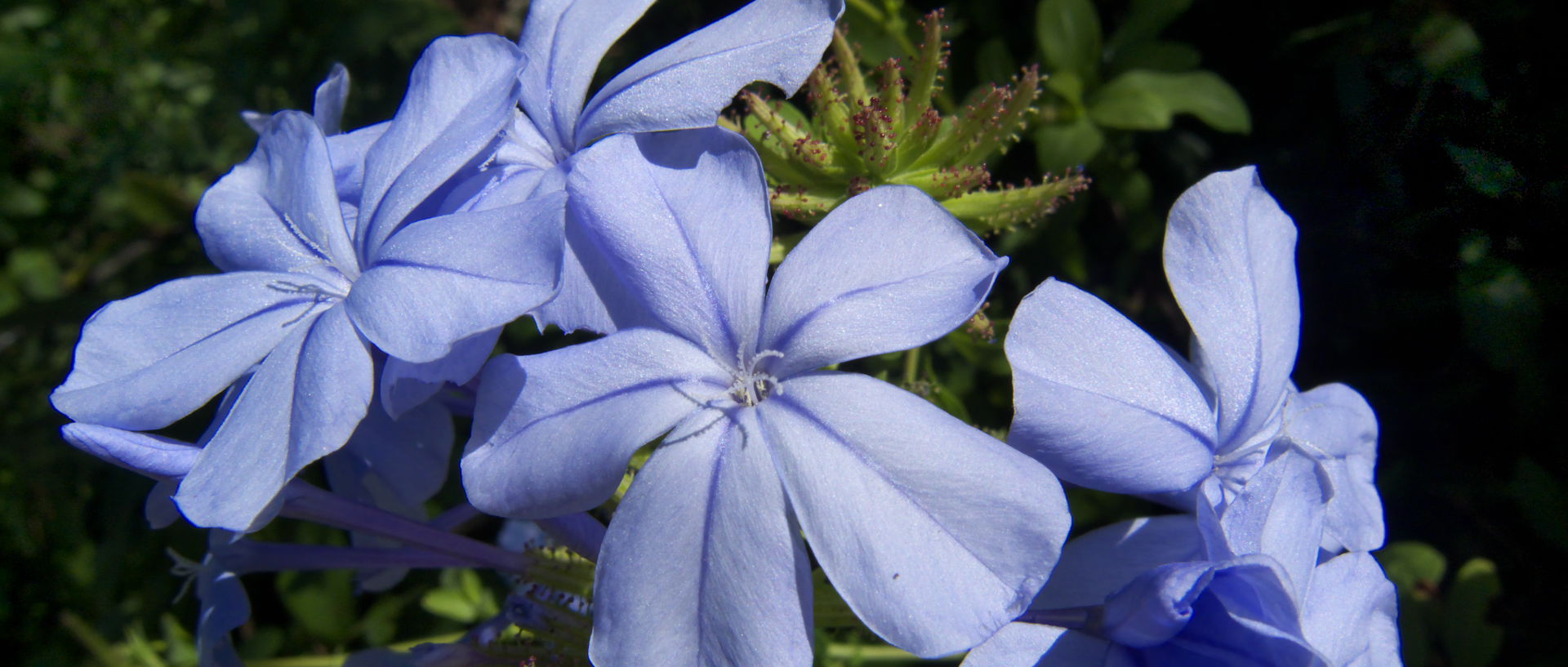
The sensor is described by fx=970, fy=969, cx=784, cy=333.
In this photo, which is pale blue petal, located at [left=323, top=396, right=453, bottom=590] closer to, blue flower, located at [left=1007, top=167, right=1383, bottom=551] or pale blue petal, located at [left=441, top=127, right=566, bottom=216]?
pale blue petal, located at [left=441, top=127, right=566, bottom=216]

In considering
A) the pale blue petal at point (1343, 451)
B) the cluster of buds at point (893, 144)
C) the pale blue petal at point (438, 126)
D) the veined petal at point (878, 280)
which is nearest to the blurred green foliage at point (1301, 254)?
the cluster of buds at point (893, 144)

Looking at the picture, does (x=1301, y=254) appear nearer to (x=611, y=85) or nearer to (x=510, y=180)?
(x=611, y=85)

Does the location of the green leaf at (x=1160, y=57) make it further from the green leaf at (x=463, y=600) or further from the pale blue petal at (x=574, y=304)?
the green leaf at (x=463, y=600)

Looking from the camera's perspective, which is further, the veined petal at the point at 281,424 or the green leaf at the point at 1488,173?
the green leaf at the point at 1488,173

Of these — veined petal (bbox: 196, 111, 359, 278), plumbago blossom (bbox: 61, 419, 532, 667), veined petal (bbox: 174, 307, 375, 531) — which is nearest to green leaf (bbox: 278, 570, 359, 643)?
plumbago blossom (bbox: 61, 419, 532, 667)

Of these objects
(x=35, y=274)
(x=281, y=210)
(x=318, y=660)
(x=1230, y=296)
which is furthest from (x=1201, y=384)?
(x=35, y=274)

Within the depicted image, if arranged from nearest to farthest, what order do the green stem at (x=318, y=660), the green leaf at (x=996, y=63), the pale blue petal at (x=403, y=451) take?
the pale blue petal at (x=403, y=451)
the green leaf at (x=996, y=63)
the green stem at (x=318, y=660)

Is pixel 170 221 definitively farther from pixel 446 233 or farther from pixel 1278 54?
pixel 1278 54
